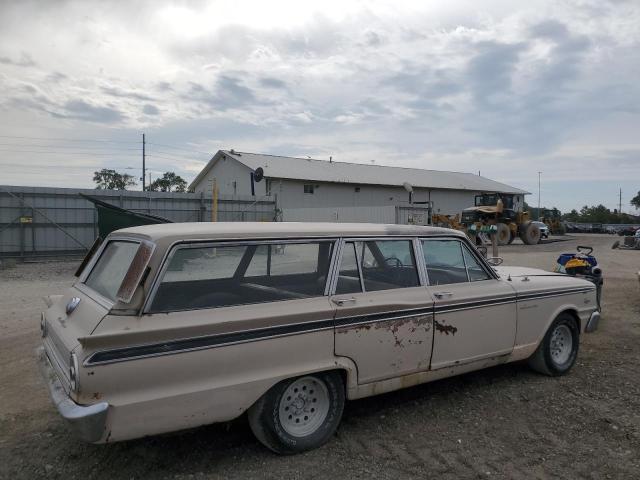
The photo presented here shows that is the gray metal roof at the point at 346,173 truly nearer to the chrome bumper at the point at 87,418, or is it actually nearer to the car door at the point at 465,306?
the car door at the point at 465,306

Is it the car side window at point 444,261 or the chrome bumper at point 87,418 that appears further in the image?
→ the car side window at point 444,261

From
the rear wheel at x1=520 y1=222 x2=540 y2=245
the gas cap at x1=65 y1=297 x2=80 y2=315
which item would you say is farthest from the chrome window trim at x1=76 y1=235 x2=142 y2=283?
the rear wheel at x1=520 y1=222 x2=540 y2=245

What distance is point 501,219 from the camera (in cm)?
2777

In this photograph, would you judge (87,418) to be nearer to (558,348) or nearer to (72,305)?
(72,305)

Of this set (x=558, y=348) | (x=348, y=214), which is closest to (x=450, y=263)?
(x=558, y=348)

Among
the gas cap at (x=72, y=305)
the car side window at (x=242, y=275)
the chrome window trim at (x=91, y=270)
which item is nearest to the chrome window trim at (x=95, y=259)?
the chrome window trim at (x=91, y=270)

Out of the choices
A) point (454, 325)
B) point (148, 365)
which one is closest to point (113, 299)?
point (148, 365)

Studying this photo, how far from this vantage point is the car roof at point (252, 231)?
3242 millimetres

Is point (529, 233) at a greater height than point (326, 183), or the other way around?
point (326, 183)

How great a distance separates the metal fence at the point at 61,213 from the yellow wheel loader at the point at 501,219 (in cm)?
1412

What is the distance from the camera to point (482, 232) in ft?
83.5

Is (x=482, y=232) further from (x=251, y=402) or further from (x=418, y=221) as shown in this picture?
(x=251, y=402)

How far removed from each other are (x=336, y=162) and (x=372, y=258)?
3643 centimetres

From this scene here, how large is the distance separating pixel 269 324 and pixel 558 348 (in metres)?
3.35
